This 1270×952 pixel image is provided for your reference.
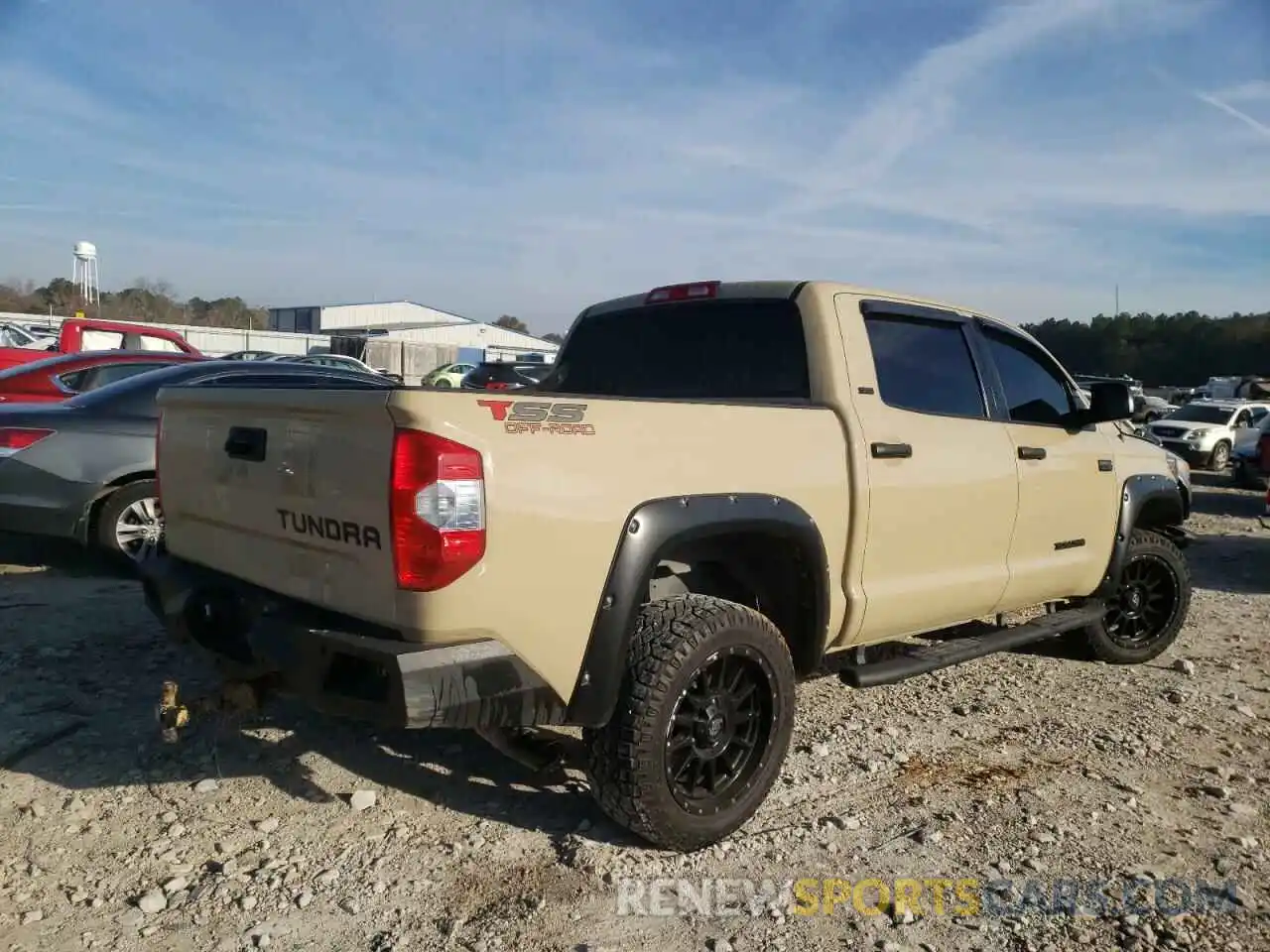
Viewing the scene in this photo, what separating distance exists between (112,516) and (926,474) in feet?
16.4

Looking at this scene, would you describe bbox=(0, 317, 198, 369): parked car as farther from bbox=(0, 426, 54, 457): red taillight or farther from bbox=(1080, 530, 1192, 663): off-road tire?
bbox=(1080, 530, 1192, 663): off-road tire

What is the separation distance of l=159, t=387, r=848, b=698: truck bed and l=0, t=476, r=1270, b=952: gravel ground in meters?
0.76

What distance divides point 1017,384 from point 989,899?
2.56 meters

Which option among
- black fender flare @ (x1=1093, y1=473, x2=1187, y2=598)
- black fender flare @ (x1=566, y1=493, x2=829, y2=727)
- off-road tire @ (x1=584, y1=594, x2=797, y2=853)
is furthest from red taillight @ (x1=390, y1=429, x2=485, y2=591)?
black fender flare @ (x1=1093, y1=473, x2=1187, y2=598)

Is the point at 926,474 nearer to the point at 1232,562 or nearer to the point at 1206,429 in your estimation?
the point at 1232,562

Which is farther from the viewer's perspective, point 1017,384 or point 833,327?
point 1017,384

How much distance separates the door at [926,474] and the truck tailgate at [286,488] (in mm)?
1822

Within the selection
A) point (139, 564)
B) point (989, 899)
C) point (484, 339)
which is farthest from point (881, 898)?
point (484, 339)

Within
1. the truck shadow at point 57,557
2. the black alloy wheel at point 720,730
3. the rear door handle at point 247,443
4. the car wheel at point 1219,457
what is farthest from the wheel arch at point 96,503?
the car wheel at point 1219,457

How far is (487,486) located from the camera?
2543 millimetres

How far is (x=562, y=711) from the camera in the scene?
9.18 ft

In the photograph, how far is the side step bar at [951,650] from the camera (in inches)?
147

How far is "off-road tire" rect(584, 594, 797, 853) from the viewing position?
292 centimetres

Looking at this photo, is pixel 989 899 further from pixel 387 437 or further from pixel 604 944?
pixel 387 437
